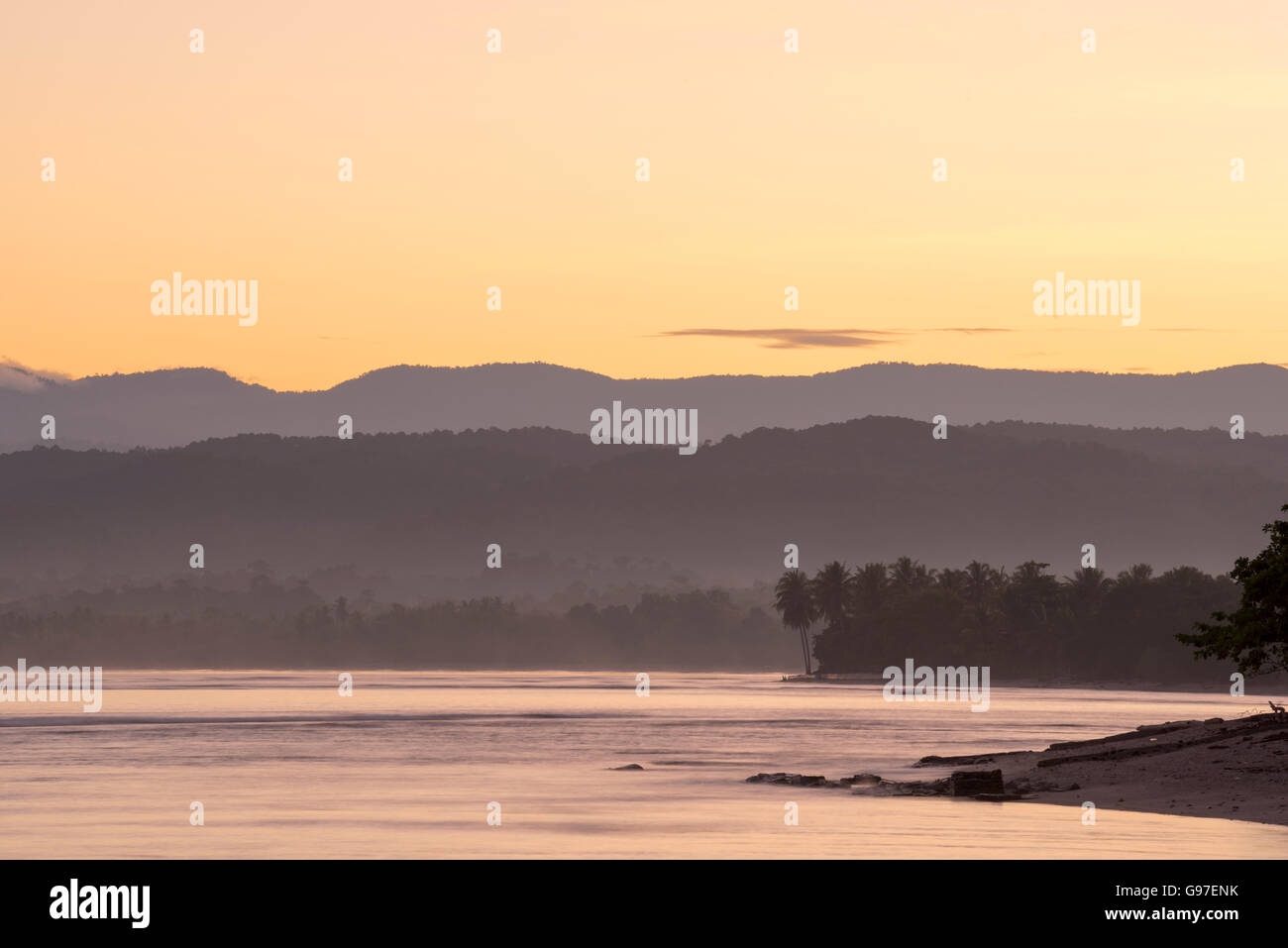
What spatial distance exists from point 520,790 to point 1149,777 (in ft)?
70.5

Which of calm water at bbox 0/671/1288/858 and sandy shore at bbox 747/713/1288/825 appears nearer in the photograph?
calm water at bbox 0/671/1288/858

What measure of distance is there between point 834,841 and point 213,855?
15.4 meters

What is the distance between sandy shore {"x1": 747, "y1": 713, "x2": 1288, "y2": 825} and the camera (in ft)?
167

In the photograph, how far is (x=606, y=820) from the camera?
50531 millimetres

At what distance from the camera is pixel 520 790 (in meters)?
61.2

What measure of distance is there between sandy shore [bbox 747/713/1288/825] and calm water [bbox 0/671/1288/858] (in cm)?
184

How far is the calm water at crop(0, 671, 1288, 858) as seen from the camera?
43312mm

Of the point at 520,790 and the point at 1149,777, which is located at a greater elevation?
the point at 1149,777

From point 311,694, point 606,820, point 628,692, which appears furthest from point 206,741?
point 628,692

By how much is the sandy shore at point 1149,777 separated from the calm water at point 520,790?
1843 millimetres

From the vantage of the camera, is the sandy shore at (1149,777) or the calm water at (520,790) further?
the sandy shore at (1149,777)

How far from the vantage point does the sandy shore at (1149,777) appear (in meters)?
50.8
